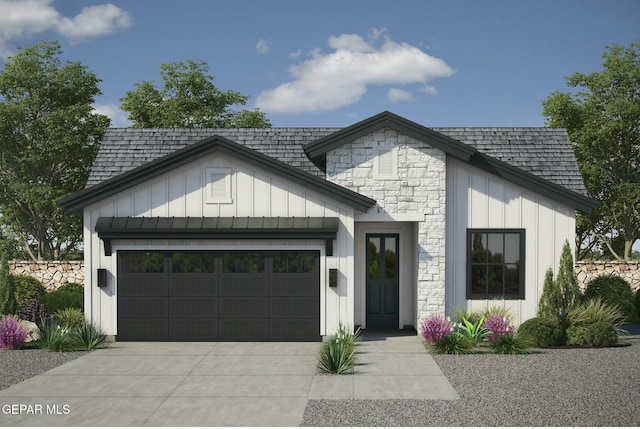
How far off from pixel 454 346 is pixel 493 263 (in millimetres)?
3397

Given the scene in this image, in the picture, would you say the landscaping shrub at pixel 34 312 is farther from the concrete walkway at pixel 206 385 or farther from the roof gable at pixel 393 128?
the roof gable at pixel 393 128

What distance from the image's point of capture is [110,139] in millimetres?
19141

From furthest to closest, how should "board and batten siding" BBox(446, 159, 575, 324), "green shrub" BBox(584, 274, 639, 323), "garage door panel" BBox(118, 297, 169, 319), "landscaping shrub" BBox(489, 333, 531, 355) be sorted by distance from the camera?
1. "green shrub" BBox(584, 274, 639, 323)
2. "board and batten siding" BBox(446, 159, 575, 324)
3. "garage door panel" BBox(118, 297, 169, 319)
4. "landscaping shrub" BBox(489, 333, 531, 355)

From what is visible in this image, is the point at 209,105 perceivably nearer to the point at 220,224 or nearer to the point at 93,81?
the point at 93,81

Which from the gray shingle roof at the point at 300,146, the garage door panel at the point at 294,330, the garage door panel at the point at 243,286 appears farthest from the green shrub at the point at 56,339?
the garage door panel at the point at 294,330

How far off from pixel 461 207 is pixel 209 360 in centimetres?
715

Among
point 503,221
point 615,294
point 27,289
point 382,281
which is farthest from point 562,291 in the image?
point 27,289

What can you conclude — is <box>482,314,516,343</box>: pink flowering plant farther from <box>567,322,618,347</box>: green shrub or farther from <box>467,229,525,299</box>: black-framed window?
<box>467,229,525,299</box>: black-framed window

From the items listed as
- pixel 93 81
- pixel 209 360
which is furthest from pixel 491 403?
pixel 93 81

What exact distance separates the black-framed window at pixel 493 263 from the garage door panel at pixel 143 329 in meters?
7.37

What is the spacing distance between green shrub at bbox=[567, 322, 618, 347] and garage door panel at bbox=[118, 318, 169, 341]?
9.18 m

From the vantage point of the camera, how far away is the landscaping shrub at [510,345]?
14.1m

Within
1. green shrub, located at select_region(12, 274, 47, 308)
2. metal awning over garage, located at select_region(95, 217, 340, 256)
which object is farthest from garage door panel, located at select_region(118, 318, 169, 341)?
green shrub, located at select_region(12, 274, 47, 308)

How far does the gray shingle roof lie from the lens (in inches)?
713
